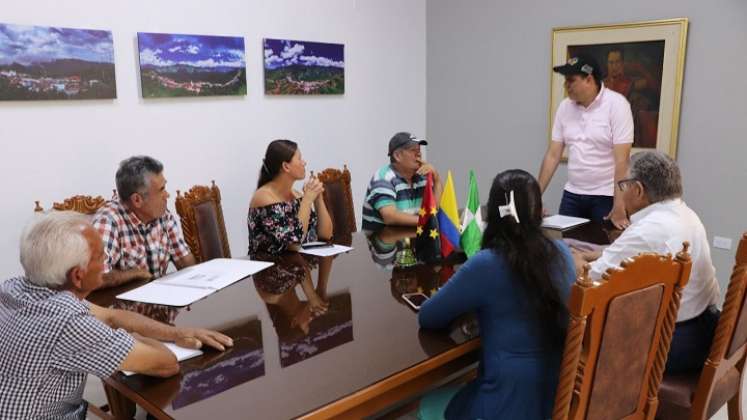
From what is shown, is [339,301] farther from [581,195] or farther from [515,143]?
[515,143]

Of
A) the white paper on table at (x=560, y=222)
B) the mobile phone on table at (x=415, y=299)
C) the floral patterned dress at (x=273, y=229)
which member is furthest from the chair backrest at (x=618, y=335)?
the floral patterned dress at (x=273, y=229)

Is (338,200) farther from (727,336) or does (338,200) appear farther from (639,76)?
(639,76)

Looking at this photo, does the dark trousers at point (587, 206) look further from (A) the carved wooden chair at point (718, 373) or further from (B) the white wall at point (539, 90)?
(A) the carved wooden chair at point (718, 373)

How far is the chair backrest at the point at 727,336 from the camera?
5.46 feet

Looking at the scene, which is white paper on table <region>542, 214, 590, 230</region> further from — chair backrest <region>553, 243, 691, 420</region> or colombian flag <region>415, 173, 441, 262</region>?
chair backrest <region>553, 243, 691, 420</region>

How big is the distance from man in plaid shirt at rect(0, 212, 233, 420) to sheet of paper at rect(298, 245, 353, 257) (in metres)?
1.11

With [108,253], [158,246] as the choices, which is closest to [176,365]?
[108,253]

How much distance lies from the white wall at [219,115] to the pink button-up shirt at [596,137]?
162 cm

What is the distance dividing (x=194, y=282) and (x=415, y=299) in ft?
2.55

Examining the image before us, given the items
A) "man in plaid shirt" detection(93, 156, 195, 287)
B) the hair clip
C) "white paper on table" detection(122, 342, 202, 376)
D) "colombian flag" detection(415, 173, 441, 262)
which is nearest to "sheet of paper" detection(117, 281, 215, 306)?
"man in plaid shirt" detection(93, 156, 195, 287)

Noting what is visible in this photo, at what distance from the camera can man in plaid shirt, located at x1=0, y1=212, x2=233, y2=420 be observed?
1228 millimetres

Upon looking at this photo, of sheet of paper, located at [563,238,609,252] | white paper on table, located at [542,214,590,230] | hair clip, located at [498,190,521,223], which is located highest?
hair clip, located at [498,190,521,223]

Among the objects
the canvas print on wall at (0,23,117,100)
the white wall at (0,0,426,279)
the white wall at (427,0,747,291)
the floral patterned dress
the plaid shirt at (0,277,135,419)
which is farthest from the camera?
the white wall at (427,0,747,291)

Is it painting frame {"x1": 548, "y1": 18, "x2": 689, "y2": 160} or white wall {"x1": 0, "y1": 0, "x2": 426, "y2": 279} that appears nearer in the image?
white wall {"x1": 0, "y1": 0, "x2": 426, "y2": 279}
